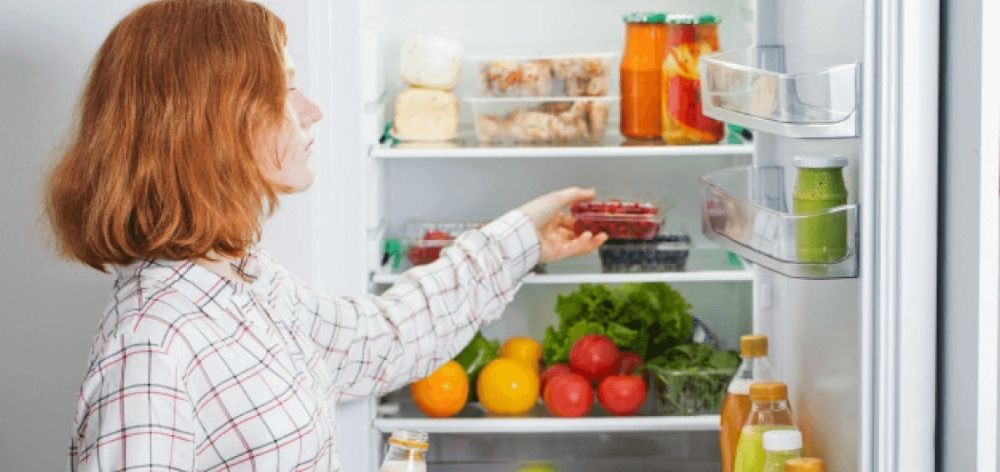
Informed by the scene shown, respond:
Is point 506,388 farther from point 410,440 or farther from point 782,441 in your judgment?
point 782,441

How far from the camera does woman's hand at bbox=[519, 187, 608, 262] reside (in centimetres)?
257

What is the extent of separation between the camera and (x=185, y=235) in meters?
1.69

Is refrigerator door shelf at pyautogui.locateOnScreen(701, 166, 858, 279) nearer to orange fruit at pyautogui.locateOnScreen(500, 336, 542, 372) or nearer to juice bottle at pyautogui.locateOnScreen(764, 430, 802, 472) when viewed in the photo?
juice bottle at pyautogui.locateOnScreen(764, 430, 802, 472)

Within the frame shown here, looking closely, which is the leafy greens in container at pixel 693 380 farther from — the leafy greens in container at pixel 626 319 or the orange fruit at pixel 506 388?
the orange fruit at pixel 506 388

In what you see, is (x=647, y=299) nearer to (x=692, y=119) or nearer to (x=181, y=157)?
(x=692, y=119)

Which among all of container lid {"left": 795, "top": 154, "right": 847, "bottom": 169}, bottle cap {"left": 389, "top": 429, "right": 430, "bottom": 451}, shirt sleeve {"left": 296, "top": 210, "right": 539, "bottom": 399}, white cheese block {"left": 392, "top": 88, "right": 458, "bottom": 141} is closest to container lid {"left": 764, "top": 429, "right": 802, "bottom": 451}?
container lid {"left": 795, "top": 154, "right": 847, "bottom": 169}

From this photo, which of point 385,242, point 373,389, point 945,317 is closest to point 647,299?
point 385,242

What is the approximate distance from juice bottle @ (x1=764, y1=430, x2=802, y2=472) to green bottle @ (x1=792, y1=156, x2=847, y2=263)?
270 millimetres

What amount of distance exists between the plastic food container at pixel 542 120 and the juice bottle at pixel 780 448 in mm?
1046

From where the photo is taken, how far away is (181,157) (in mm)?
1670

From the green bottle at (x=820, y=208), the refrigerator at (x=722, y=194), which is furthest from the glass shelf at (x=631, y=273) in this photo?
the green bottle at (x=820, y=208)

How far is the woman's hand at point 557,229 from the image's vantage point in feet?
8.44

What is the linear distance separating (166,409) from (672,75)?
1.47 m

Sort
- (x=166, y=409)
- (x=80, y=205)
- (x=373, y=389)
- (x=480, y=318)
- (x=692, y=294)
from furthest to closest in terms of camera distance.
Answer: (x=692, y=294) < (x=480, y=318) < (x=373, y=389) < (x=80, y=205) < (x=166, y=409)
